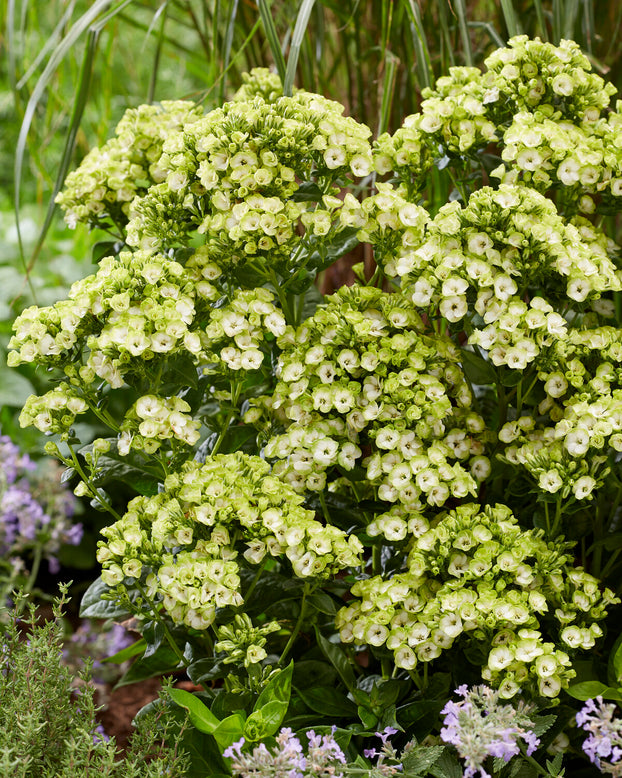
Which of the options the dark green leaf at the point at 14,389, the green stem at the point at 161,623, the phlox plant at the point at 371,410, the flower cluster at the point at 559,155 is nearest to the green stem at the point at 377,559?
the phlox plant at the point at 371,410

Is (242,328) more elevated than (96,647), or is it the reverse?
(242,328)

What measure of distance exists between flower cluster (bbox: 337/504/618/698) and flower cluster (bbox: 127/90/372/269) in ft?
1.24

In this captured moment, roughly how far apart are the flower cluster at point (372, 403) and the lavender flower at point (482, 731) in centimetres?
22

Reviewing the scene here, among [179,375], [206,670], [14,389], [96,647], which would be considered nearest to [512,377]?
[179,375]

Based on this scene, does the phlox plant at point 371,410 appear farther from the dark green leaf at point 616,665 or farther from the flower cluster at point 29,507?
the flower cluster at point 29,507

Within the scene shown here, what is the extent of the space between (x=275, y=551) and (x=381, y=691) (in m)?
0.24

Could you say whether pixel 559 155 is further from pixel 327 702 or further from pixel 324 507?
pixel 327 702

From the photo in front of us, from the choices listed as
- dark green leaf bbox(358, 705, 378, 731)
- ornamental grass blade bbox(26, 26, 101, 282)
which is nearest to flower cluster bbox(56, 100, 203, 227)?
ornamental grass blade bbox(26, 26, 101, 282)

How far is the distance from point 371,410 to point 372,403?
0.01m

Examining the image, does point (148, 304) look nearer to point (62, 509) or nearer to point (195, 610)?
point (195, 610)

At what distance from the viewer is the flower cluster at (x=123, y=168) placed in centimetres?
115

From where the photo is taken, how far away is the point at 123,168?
115 cm

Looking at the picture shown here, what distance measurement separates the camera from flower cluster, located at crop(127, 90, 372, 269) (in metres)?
0.93

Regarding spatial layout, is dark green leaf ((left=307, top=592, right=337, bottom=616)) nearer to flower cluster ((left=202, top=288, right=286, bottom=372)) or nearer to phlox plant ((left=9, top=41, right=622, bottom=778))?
phlox plant ((left=9, top=41, right=622, bottom=778))
